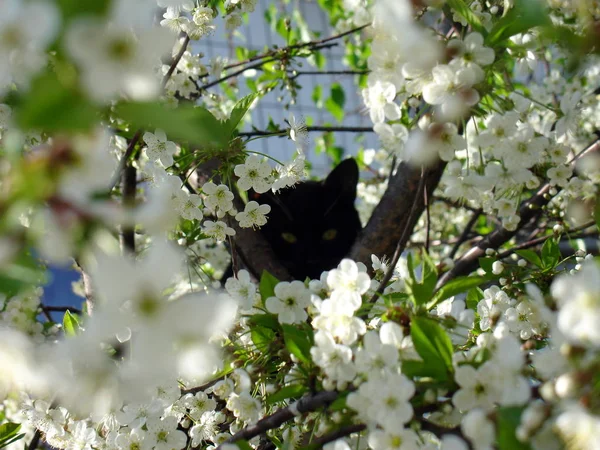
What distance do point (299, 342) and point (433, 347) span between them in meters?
0.16

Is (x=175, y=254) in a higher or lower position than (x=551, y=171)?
lower

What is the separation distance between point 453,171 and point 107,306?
2.28 ft

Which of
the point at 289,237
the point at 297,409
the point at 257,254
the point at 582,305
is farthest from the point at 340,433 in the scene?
the point at 289,237

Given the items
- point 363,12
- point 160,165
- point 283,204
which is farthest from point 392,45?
point 363,12

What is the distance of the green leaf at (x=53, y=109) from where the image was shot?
0.37 metres

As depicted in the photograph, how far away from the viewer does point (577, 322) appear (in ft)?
1.52

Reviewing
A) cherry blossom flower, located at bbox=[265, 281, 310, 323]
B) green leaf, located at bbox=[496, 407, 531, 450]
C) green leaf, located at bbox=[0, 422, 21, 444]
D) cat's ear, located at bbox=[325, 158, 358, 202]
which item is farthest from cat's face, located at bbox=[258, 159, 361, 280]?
green leaf, located at bbox=[496, 407, 531, 450]

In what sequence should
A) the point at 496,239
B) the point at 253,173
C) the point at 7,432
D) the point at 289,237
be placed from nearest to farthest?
1. the point at 7,432
2. the point at 253,173
3. the point at 496,239
4. the point at 289,237

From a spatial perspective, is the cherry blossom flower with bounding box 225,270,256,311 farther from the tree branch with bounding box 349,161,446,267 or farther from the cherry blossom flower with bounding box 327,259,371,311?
the tree branch with bounding box 349,161,446,267

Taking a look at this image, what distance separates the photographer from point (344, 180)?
2166 millimetres

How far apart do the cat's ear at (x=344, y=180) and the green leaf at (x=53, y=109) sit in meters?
1.78

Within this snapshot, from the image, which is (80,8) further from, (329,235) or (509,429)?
(329,235)

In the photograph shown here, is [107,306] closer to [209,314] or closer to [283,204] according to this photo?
[209,314]

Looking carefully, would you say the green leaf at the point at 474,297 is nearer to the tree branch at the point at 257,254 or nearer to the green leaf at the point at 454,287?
the green leaf at the point at 454,287
